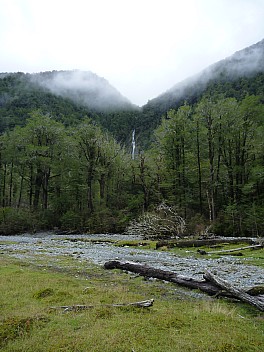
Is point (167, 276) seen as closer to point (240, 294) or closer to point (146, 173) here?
point (240, 294)

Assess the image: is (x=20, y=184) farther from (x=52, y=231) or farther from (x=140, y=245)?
(x=140, y=245)

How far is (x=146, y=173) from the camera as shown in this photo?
4350cm

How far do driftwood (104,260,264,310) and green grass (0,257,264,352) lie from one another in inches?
13.2

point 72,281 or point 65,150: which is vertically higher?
point 65,150

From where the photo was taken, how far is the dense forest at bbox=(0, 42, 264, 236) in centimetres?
3500

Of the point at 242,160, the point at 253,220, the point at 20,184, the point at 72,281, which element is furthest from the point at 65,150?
the point at 72,281

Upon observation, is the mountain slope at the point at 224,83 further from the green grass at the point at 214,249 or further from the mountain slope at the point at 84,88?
the green grass at the point at 214,249

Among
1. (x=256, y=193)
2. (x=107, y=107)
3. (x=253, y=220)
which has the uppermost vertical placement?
(x=107, y=107)

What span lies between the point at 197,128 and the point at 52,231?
24.9 metres

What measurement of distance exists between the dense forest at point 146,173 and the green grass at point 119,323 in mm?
22008

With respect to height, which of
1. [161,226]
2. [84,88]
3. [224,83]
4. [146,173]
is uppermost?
[84,88]

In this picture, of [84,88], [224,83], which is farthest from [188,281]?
[84,88]

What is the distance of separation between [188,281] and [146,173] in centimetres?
3465

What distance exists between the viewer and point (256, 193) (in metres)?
34.8
